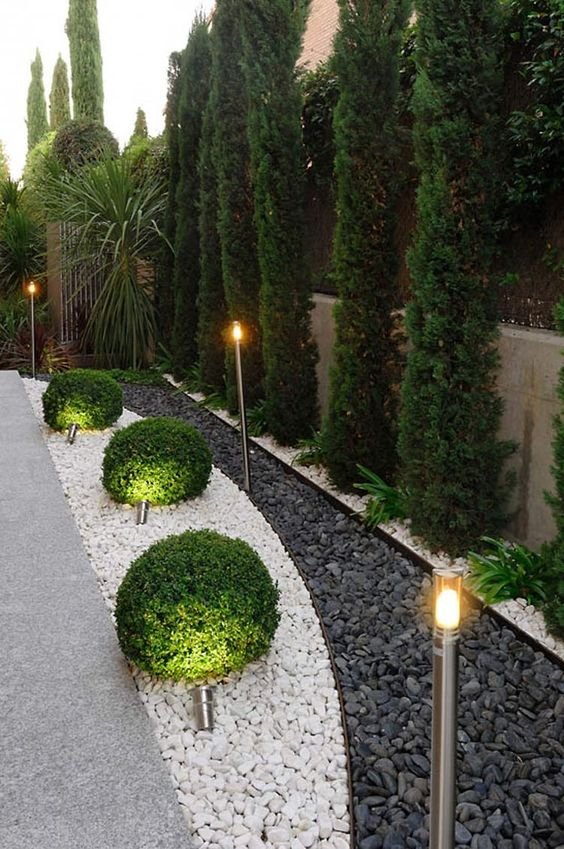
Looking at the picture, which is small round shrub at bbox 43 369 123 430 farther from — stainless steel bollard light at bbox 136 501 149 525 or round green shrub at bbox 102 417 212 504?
stainless steel bollard light at bbox 136 501 149 525

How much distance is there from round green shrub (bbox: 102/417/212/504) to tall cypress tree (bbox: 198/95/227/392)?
3980 mm

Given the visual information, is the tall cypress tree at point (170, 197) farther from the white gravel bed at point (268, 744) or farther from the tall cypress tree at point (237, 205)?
the white gravel bed at point (268, 744)

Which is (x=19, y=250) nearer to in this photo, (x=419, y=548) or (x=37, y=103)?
(x=419, y=548)

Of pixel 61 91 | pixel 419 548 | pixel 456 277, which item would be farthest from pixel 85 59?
pixel 419 548

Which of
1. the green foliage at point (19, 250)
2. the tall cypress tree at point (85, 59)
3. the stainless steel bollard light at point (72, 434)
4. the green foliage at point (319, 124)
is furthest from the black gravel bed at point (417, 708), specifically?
the tall cypress tree at point (85, 59)

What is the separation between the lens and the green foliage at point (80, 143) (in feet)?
46.2

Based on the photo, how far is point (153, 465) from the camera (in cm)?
549

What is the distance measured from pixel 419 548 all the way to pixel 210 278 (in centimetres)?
548

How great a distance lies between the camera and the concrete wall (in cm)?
462

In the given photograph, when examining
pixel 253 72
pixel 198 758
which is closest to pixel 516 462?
pixel 198 758

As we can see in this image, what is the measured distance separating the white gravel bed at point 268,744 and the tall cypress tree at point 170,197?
24.2ft

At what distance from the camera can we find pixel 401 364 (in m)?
5.93

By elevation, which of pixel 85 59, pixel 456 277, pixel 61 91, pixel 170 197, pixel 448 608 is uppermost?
pixel 85 59

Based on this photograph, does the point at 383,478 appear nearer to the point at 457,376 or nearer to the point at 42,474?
the point at 457,376
